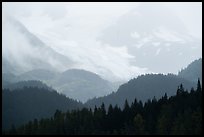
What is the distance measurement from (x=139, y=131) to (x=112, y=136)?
12.9 meters

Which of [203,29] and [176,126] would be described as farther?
[176,126]

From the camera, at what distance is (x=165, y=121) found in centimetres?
19575

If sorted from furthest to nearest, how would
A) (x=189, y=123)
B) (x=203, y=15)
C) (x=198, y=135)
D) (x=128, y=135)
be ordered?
1. (x=128, y=135)
2. (x=189, y=123)
3. (x=198, y=135)
4. (x=203, y=15)

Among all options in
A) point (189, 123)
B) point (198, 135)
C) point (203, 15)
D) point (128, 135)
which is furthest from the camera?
point (128, 135)

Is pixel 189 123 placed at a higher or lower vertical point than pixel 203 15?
lower

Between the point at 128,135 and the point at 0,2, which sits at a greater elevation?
the point at 0,2

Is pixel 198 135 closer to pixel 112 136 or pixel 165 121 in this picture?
pixel 165 121

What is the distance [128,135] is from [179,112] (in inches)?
1079

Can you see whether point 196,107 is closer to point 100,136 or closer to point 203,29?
point 100,136

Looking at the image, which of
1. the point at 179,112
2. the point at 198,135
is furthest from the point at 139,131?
the point at 198,135

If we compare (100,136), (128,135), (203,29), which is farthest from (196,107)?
(203,29)

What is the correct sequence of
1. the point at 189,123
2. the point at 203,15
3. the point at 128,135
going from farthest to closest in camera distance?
1. the point at 128,135
2. the point at 189,123
3. the point at 203,15

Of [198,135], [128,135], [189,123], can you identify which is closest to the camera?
[198,135]

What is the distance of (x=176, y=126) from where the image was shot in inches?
7101
